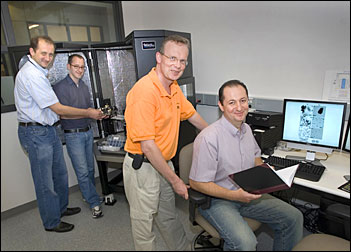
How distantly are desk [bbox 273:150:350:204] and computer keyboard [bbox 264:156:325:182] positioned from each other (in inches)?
1.1

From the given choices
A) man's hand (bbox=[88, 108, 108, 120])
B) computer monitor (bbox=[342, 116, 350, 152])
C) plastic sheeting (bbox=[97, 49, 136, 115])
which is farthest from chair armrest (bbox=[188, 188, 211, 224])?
plastic sheeting (bbox=[97, 49, 136, 115])

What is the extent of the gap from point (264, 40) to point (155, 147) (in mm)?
1337

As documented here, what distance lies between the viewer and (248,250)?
1086mm

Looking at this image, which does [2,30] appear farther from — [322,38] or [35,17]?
[322,38]

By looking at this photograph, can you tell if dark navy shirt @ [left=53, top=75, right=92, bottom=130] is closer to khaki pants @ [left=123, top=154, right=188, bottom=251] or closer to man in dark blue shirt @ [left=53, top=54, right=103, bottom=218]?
man in dark blue shirt @ [left=53, top=54, right=103, bottom=218]

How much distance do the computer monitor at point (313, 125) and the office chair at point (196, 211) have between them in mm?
583

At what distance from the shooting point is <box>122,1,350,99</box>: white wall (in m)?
1.56

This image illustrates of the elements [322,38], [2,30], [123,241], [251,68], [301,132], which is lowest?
[123,241]

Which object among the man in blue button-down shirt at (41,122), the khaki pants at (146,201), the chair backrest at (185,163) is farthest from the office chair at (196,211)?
the man in blue button-down shirt at (41,122)

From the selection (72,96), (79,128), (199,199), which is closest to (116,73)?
(72,96)

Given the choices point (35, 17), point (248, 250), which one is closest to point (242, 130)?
point (248, 250)

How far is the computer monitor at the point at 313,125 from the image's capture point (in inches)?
54.9

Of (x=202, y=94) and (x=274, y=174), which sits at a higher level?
(x=202, y=94)

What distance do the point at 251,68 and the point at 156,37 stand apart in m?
0.86
